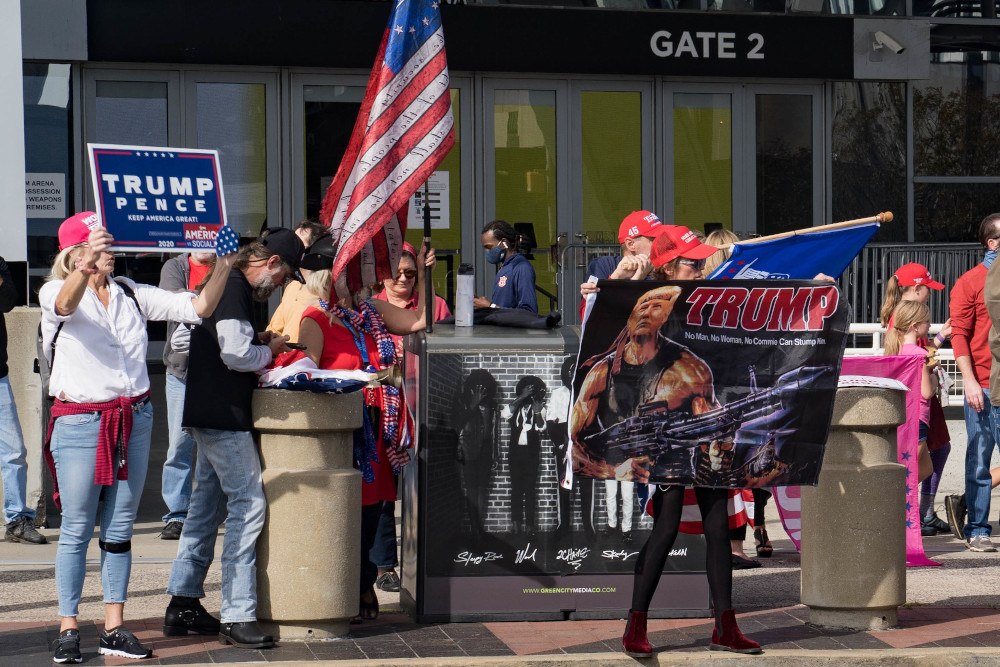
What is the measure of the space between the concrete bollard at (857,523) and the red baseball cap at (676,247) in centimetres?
99

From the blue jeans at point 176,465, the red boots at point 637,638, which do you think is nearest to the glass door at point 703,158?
the blue jeans at point 176,465

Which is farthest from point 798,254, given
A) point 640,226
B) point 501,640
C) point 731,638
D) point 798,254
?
point 501,640

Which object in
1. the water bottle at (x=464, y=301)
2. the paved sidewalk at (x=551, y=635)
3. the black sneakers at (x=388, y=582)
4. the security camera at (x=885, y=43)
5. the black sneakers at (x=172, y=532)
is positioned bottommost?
the paved sidewalk at (x=551, y=635)

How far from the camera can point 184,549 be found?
6605mm

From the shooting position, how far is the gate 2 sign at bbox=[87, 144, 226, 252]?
5.80 metres

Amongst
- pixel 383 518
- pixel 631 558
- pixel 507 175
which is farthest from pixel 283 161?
pixel 631 558

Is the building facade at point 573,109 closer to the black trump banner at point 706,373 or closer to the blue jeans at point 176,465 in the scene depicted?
the blue jeans at point 176,465

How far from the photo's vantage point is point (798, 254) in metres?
7.11

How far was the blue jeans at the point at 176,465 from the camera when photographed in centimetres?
928

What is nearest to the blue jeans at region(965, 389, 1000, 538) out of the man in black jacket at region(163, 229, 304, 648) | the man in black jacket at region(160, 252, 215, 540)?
→ the man in black jacket at region(163, 229, 304, 648)

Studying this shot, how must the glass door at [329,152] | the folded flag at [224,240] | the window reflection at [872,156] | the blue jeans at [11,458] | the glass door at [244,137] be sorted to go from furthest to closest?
the window reflection at [872,156] → the glass door at [329,152] → the glass door at [244,137] → the blue jeans at [11,458] → the folded flag at [224,240]

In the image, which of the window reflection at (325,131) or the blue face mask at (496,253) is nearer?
the blue face mask at (496,253)

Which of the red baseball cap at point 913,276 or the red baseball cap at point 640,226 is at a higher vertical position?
the red baseball cap at point 640,226

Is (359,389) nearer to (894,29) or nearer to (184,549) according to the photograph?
(184,549)
